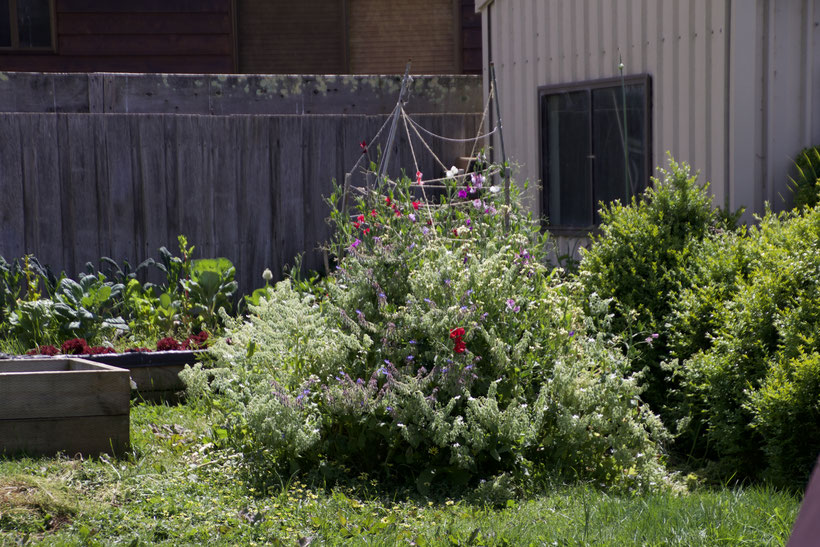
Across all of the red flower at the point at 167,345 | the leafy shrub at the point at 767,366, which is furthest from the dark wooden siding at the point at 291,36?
the leafy shrub at the point at 767,366

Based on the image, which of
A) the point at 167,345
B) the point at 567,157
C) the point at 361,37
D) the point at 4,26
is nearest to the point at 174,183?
the point at 167,345

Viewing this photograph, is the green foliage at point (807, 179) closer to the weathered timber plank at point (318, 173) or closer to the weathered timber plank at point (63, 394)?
the weathered timber plank at point (63, 394)

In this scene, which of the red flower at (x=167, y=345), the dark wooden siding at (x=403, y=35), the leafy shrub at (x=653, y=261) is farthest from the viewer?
the dark wooden siding at (x=403, y=35)

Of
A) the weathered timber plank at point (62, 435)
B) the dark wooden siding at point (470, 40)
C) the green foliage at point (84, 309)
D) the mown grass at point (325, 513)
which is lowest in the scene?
the mown grass at point (325, 513)

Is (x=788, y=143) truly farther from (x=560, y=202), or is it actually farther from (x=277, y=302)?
(x=277, y=302)

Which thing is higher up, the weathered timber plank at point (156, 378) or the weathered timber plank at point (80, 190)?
the weathered timber plank at point (80, 190)

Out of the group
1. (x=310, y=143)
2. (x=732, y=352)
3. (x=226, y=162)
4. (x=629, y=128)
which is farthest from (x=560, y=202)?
(x=732, y=352)

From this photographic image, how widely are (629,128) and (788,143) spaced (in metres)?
1.39

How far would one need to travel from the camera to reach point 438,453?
478 centimetres

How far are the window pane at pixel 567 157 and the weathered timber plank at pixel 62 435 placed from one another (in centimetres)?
430

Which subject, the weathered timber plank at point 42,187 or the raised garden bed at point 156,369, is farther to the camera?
the weathered timber plank at point 42,187

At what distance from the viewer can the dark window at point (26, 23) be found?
1261cm

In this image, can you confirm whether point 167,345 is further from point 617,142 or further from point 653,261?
point 617,142

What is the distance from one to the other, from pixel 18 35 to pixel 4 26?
25cm
